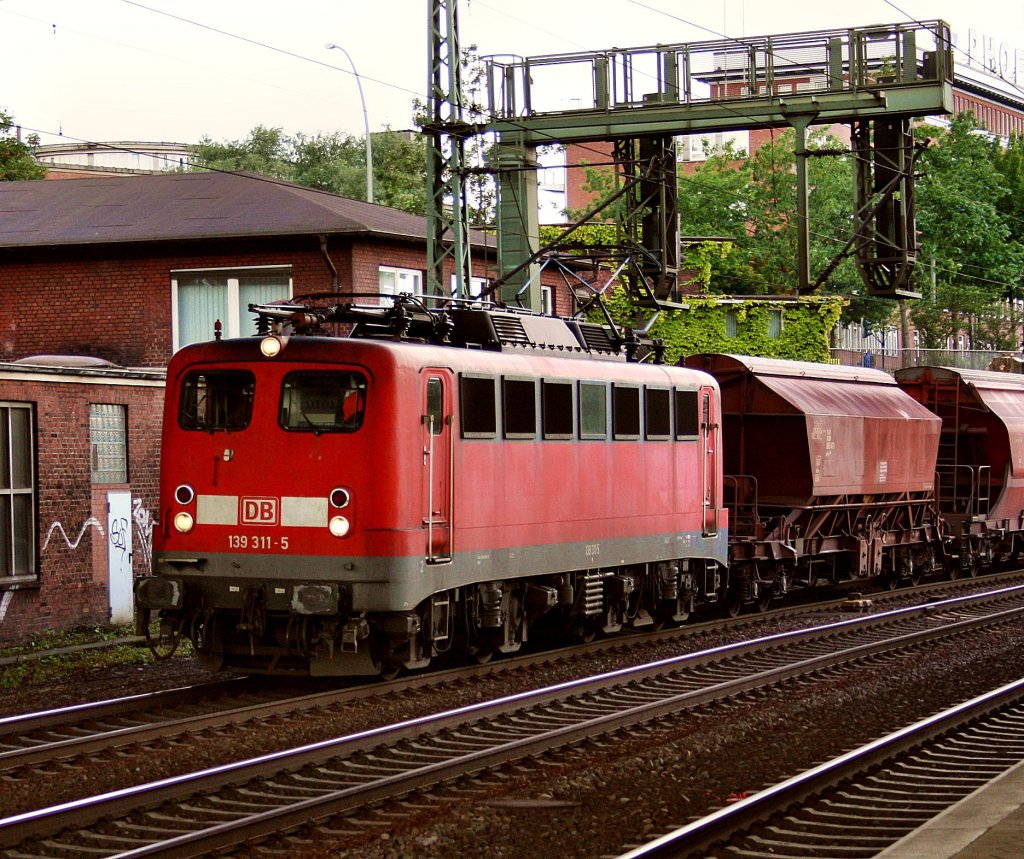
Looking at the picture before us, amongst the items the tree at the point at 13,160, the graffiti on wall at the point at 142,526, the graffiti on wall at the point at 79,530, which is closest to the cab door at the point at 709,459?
the graffiti on wall at the point at 142,526

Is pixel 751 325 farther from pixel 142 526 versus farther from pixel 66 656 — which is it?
pixel 66 656

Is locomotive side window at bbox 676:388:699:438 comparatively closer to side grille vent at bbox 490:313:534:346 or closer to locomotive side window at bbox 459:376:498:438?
side grille vent at bbox 490:313:534:346

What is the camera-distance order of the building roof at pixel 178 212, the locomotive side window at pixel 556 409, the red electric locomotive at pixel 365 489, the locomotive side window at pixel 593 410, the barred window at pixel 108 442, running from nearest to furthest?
the red electric locomotive at pixel 365 489 < the locomotive side window at pixel 556 409 < the locomotive side window at pixel 593 410 < the barred window at pixel 108 442 < the building roof at pixel 178 212

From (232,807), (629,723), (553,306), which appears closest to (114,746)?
(232,807)

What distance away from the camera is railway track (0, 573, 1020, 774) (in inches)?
433

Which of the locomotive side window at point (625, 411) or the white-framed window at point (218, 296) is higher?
the white-framed window at point (218, 296)

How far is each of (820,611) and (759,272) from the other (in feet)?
132

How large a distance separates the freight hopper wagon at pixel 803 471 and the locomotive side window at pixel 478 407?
7459 mm

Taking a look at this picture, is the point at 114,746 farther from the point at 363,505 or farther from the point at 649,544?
the point at 649,544

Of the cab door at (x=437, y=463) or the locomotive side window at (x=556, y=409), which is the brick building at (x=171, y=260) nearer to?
the locomotive side window at (x=556, y=409)

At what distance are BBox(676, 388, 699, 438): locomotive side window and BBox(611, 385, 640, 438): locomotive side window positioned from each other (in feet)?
3.72

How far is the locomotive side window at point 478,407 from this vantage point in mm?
14531

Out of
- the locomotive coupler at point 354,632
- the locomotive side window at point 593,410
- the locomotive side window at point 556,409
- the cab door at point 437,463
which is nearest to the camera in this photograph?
the locomotive coupler at point 354,632

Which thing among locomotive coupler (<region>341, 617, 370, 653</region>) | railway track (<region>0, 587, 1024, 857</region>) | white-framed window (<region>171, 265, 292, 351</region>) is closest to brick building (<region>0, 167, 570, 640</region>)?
white-framed window (<region>171, 265, 292, 351</region>)
